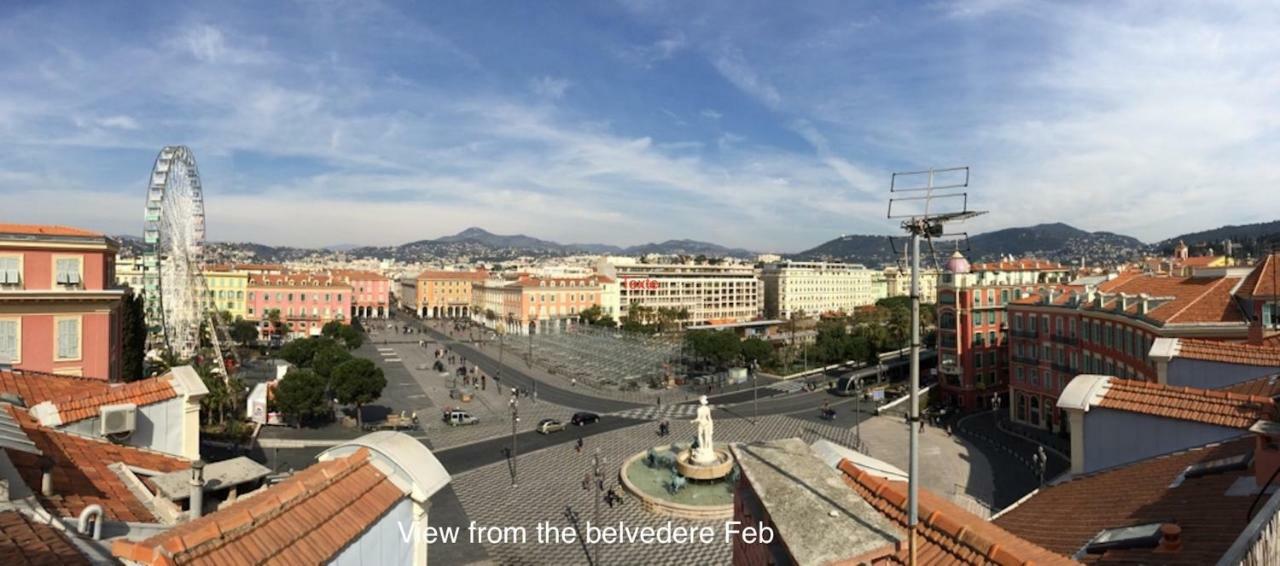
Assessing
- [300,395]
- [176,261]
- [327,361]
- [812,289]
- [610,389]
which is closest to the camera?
[300,395]

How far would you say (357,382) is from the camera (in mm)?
31297

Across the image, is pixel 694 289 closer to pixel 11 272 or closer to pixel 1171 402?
pixel 11 272

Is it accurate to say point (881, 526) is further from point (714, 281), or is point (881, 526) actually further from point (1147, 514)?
point (714, 281)

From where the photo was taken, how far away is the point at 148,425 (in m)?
8.94

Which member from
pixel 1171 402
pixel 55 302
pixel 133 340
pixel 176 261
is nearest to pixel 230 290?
pixel 176 261

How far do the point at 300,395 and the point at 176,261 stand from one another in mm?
15906

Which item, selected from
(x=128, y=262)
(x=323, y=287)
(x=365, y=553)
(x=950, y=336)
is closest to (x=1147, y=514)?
(x=365, y=553)

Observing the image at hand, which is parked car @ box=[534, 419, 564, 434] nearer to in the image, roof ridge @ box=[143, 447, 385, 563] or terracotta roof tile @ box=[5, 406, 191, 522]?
terracotta roof tile @ box=[5, 406, 191, 522]

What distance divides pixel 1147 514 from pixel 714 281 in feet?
306

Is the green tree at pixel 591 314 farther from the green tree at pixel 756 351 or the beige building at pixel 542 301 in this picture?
the green tree at pixel 756 351

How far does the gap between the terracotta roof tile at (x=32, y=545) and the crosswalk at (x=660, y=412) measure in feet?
103

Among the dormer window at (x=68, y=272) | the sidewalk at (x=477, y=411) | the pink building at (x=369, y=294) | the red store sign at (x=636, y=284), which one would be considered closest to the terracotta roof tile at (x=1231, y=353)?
the sidewalk at (x=477, y=411)

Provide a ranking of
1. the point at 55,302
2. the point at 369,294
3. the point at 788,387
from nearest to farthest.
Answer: the point at 55,302, the point at 788,387, the point at 369,294

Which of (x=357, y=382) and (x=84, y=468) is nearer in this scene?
(x=84, y=468)
